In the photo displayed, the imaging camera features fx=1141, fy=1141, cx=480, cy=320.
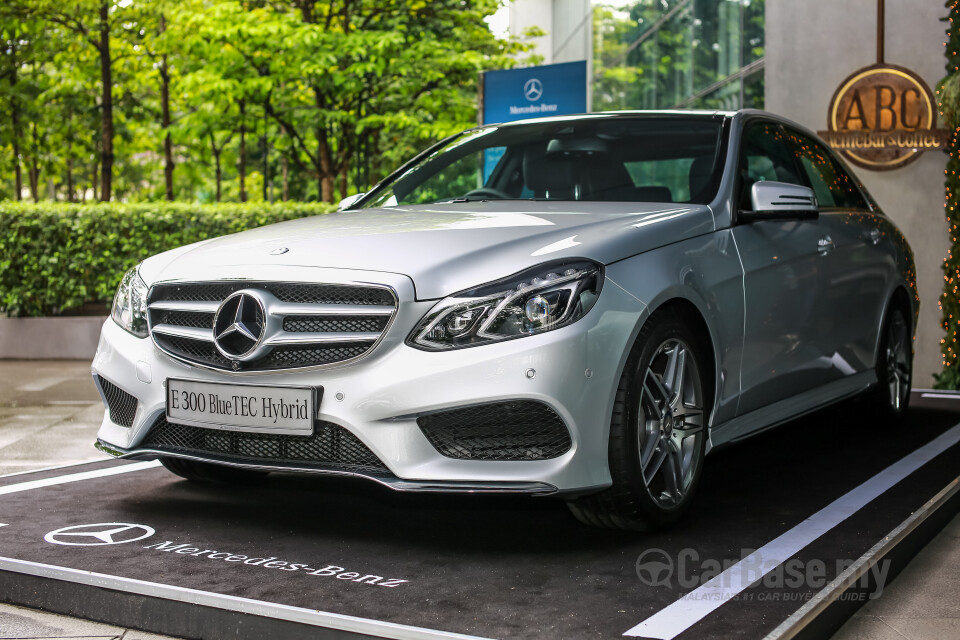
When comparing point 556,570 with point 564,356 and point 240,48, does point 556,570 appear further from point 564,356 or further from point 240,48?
point 240,48

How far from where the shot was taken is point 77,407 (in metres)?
8.18

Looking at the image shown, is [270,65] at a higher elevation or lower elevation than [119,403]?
higher

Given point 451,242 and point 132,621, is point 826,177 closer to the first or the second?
point 451,242

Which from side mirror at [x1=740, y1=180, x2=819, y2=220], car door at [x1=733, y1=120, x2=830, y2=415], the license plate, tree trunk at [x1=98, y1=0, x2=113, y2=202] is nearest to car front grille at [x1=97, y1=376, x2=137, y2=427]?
the license plate

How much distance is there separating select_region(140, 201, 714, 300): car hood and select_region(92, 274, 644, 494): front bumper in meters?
0.17

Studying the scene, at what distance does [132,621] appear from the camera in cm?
314

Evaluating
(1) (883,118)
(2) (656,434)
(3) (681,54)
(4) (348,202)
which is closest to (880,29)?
(1) (883,118)

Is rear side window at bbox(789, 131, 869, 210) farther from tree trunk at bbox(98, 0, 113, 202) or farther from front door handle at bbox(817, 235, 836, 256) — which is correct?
tree trunk at bbox(98, 0, 113, 202)

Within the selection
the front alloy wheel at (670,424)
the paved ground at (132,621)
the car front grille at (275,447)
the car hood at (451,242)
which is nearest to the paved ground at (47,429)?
the paved ground at (132,621)

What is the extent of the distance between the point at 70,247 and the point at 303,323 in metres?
8.89

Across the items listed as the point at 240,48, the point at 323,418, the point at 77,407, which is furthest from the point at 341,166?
the point at 323,418

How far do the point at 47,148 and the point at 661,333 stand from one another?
70.8 feet

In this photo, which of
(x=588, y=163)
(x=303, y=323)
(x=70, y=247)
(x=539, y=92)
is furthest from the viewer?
(x=70, y=247)

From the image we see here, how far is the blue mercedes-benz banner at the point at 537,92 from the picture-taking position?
10.4m
